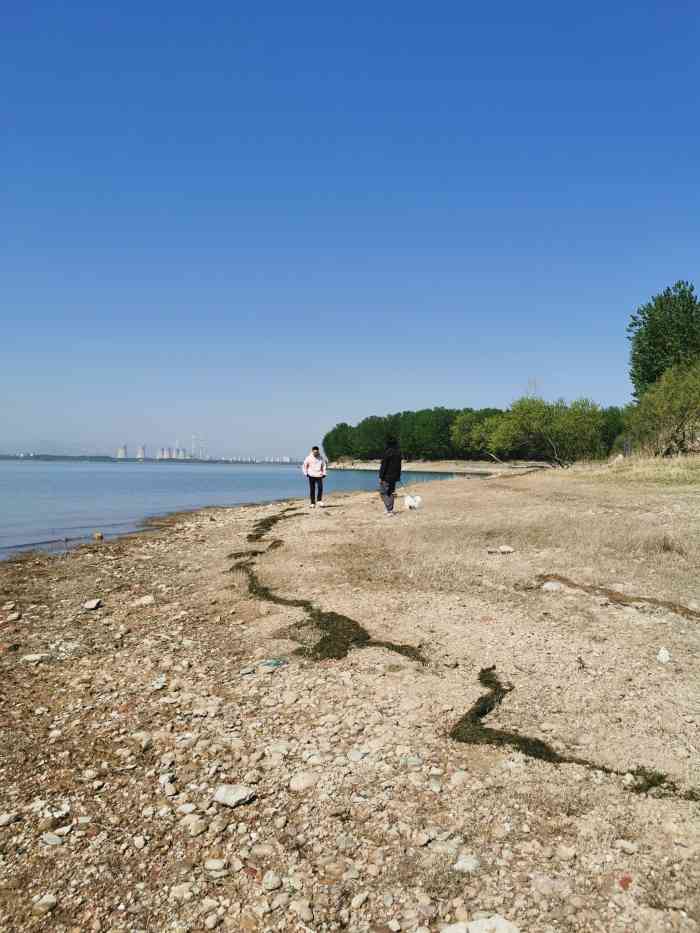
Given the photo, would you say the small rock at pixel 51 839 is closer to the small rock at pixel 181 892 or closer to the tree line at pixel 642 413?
the small rock at pixel 181 892

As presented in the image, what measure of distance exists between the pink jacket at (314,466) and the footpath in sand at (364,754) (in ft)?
40.3

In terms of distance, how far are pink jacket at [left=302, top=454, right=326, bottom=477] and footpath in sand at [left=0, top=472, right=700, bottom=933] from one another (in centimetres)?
1227

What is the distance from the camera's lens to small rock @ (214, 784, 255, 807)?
15.6 ft

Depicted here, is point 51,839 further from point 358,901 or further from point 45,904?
point 358,901

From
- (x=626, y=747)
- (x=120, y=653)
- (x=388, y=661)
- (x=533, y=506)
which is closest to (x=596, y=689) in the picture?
(x=626, y=747)

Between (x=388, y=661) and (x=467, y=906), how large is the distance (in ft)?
12.9

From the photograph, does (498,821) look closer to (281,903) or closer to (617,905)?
(617,905)

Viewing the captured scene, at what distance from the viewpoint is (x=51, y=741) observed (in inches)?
231

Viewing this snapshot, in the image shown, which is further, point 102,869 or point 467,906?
point 102,869

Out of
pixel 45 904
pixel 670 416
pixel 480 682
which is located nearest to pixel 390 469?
pixel 480 682

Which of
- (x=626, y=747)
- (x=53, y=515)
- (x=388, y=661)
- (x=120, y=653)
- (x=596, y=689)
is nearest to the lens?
(x=626, y=747)

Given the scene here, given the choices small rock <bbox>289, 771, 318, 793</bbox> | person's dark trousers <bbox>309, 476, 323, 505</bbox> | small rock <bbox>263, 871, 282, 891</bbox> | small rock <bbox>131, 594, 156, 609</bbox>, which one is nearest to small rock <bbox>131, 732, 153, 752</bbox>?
small rock <bbox>289, 771, 318, 793</bbox>

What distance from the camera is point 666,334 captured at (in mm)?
62719

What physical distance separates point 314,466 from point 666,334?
176ft
